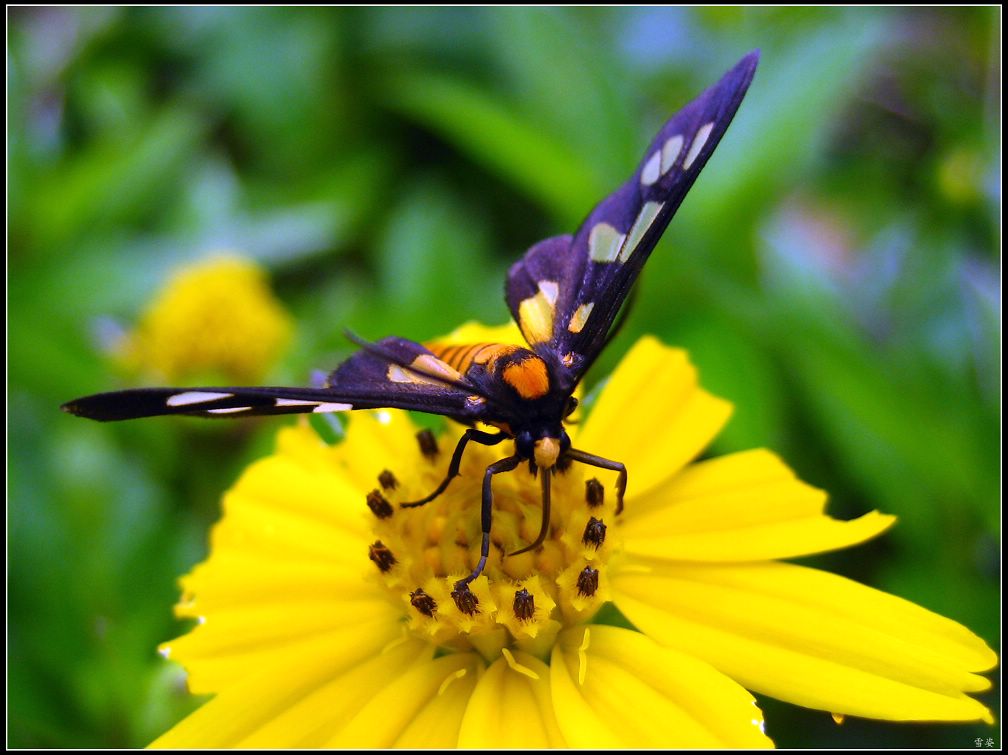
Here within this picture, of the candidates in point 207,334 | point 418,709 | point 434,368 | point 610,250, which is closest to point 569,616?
point 418,709

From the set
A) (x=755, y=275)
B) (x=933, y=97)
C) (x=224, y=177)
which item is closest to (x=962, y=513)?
(x=755, y=275)

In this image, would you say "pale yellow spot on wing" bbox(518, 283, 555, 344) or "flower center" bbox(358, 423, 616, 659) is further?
"pale yellow spot on wing" bbox(518, 283, 555, 344)

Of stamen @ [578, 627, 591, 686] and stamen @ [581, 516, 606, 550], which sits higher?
stamen @ [581, 516, 606, 550]

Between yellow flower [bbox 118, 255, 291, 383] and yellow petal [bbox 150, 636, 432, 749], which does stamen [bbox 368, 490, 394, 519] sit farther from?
yellow flower [bbox 118, 255, 291, 383]

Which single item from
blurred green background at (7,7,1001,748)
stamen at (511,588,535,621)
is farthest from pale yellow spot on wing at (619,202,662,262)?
blurred green background at (7,7,1001,748)

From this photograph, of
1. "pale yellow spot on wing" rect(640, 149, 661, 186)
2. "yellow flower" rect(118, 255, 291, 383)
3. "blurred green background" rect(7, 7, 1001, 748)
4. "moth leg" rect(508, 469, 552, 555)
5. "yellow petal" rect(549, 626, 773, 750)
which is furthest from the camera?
"yellow flower" rect(118, 255, 291, 383)

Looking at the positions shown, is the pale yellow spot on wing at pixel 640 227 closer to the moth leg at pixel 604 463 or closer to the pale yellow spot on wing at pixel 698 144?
the pale yellow spot on wing at pixel 698 144

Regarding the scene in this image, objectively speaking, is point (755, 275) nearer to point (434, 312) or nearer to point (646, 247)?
point (434, 312)
